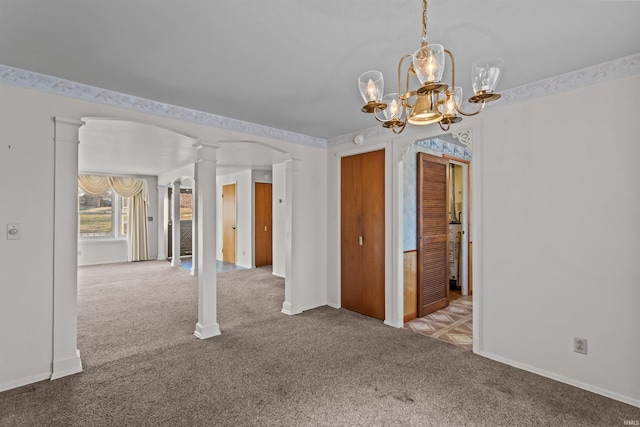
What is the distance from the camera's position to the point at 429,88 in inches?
49.3

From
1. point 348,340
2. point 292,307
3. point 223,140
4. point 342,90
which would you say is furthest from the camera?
point 292,307

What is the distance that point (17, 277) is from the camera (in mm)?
2346

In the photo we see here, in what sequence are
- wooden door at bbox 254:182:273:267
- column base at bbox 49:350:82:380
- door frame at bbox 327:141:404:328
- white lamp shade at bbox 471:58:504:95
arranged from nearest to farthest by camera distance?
white lamp shade at bbox 471:58:504:95 < column base at bbox 49:350:82:380 < door frame at bbox 327:141:404:328 < wooden door at bbox 254:182:273:267

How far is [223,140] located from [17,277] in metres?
2.09

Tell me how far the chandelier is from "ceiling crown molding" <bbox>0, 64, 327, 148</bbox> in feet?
7.06

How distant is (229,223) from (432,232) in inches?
221

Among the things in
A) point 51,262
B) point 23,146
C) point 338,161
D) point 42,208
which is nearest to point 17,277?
point 51,262

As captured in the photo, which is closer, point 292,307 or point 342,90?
point 342,90

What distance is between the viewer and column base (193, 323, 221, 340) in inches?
130

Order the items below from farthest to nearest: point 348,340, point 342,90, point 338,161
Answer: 1. point 338,161
2. point 348,340
3. point 342,90

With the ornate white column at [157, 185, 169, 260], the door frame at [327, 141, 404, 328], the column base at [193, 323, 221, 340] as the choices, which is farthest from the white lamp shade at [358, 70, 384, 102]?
the ornate white column at [157, 185, 169, 260]

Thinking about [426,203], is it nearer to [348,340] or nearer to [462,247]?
[462,247]

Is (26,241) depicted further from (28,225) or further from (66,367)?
(66,367)

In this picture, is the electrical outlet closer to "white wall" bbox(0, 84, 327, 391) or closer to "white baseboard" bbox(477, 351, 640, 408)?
"white baseboard" bbox(477, 351, 640, 408)
